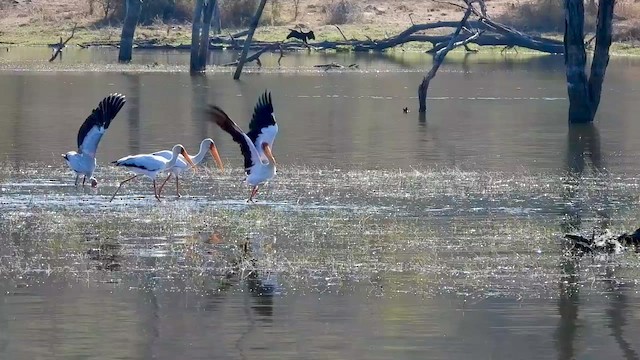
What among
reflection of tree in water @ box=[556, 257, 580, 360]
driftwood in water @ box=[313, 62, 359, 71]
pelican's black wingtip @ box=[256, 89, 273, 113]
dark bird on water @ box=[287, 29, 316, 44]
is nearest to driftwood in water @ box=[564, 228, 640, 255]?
reflection of tree in water @ box=[556, 257, 580, 360]

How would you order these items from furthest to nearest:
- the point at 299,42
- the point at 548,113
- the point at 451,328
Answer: the point at 299,42
the point at 548,113
the point at 451,328

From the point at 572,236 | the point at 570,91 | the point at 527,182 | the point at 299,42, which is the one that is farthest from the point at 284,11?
the point at 572,236

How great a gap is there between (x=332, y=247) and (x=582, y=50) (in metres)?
14.1

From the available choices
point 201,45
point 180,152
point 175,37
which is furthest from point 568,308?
point 175,37

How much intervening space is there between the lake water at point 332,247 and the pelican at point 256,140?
1.04ft

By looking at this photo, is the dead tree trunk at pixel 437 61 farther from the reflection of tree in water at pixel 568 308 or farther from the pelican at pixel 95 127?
the reflection of tree in water at pixel 568 308

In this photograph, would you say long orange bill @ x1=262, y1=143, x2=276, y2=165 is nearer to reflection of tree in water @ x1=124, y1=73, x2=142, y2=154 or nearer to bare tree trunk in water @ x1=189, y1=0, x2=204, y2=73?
reflection of tree in water @ x1=124, y1=73, x2=142, y2=154

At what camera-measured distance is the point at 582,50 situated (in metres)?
26.2

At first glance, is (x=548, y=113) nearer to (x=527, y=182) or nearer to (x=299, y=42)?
(x=527, y=182)

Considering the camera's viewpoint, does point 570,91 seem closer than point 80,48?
Yes

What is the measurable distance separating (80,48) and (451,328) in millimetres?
51439

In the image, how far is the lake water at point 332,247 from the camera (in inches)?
385

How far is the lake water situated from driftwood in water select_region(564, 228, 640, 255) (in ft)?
0.55

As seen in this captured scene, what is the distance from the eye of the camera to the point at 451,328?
9984 millimetres
